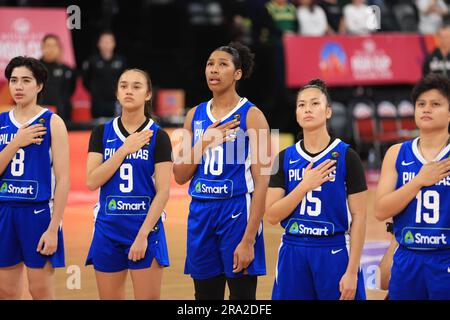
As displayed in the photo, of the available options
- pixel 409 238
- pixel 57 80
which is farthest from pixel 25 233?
pixel 57 80

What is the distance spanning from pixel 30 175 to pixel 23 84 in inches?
23.1

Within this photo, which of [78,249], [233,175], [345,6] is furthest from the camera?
[345,6]

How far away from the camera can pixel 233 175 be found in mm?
6285

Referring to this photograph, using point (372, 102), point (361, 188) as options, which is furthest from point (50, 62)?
point (361, 188)

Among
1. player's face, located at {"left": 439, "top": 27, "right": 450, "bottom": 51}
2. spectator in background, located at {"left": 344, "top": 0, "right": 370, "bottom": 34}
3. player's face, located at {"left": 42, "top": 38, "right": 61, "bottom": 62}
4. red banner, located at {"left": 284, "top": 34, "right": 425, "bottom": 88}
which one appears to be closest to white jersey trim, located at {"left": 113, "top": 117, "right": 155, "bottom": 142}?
player's face, located at {"left": 42, "top": 38, "right": 61, "bottom": 62}

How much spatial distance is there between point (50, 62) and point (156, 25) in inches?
156

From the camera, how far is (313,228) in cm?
557

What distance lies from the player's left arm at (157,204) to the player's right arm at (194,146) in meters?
0.19

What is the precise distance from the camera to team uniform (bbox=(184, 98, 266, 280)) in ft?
20.5

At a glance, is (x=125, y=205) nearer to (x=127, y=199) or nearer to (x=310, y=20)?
(x=127, y=199)
